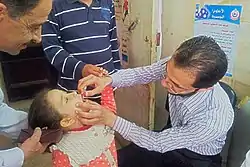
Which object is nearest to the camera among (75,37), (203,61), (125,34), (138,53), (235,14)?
(203,61)

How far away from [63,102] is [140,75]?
17.0 inches

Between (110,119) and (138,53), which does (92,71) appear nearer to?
(110,119)

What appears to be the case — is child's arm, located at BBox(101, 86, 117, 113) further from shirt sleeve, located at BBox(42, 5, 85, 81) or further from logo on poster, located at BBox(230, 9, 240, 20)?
logo on poster, located at BBox(230, 9, 240, 20)

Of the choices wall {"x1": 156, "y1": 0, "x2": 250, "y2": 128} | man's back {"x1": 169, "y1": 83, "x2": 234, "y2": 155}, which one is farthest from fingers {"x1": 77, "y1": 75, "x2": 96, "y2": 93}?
wall {"x1": 156, "y1": 0, "x2": 250, "y2": 128}

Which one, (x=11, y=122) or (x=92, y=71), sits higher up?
(x=92, y=71)

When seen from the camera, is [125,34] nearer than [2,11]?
No

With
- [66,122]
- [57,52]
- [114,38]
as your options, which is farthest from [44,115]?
[114,38]

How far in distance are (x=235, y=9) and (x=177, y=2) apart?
0.36 metres

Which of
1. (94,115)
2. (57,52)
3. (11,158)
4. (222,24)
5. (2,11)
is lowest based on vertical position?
(11,158)

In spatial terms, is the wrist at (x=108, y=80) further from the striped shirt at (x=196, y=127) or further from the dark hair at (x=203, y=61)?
the dark hair at (x=203, y=61)

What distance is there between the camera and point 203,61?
1081mm

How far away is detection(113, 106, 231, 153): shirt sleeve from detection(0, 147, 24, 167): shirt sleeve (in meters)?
0.36

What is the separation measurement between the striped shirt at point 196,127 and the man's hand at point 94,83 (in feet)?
0.57

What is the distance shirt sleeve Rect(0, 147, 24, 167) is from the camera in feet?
3.49
